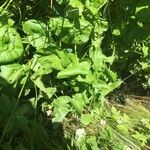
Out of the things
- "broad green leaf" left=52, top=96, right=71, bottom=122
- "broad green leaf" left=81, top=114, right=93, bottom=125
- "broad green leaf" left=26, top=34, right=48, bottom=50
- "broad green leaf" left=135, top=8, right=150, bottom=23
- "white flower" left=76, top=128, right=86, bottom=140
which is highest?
"broad green leaf" left=135, top=8, right=150, bottom=23

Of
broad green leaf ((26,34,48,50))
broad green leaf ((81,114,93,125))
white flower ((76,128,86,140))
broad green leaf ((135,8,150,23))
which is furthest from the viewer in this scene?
white flower ((76,128,86,140))

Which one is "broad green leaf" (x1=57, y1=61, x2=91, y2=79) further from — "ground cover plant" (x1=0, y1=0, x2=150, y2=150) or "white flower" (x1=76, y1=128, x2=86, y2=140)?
"white flower" (x1=76, y1=128, x2=86, y2=140)

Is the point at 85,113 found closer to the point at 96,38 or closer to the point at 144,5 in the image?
the point at 96,38

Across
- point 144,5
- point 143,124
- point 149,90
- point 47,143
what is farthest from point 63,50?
point 149,90

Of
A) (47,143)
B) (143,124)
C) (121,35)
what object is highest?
(121,35)

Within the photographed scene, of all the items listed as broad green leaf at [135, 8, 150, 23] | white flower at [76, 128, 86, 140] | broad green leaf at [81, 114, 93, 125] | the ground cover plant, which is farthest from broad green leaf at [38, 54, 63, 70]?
white flower at [76, 128, 86, 140]

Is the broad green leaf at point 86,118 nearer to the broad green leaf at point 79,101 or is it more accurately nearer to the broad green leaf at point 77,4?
the broad green leaf at point 79,101

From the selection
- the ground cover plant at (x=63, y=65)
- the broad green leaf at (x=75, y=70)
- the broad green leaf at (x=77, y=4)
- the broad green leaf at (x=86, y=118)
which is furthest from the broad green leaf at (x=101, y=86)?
the broad green leaf at (x=77, y=4)
